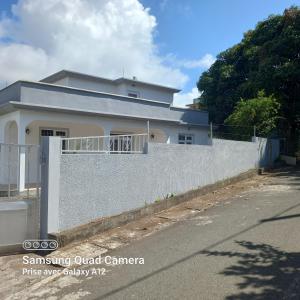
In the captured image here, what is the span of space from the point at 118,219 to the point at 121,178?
3.11 ft

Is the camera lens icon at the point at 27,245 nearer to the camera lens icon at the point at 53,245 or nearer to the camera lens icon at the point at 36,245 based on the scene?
the camera lens icon at the point at 36,245

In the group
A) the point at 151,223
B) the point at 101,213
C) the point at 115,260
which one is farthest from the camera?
the point at 151,223

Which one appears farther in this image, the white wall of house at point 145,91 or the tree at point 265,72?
the white wall of house at point 145,91

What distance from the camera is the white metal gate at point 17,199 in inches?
278

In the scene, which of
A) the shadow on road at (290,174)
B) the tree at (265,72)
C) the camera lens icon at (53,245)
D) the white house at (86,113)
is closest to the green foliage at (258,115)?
the shadow on road at (290,174)

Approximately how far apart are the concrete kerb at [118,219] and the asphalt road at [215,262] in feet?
3.20

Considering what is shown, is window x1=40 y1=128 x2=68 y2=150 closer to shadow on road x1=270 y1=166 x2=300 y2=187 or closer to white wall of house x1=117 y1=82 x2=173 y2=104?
white wall of house x1=117 y1=82 x2=173 y2=104

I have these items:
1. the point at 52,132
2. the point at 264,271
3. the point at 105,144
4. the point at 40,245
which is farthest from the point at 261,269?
the point at 52,132

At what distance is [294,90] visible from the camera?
2291cm

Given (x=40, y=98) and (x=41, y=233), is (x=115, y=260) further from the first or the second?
(x=40, y=98)

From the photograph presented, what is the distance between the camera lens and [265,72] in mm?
22406

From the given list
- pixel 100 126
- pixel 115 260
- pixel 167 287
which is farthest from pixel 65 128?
pixel 167 287

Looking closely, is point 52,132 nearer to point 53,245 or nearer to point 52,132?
point 52,132

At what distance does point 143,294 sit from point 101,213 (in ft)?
11.6
